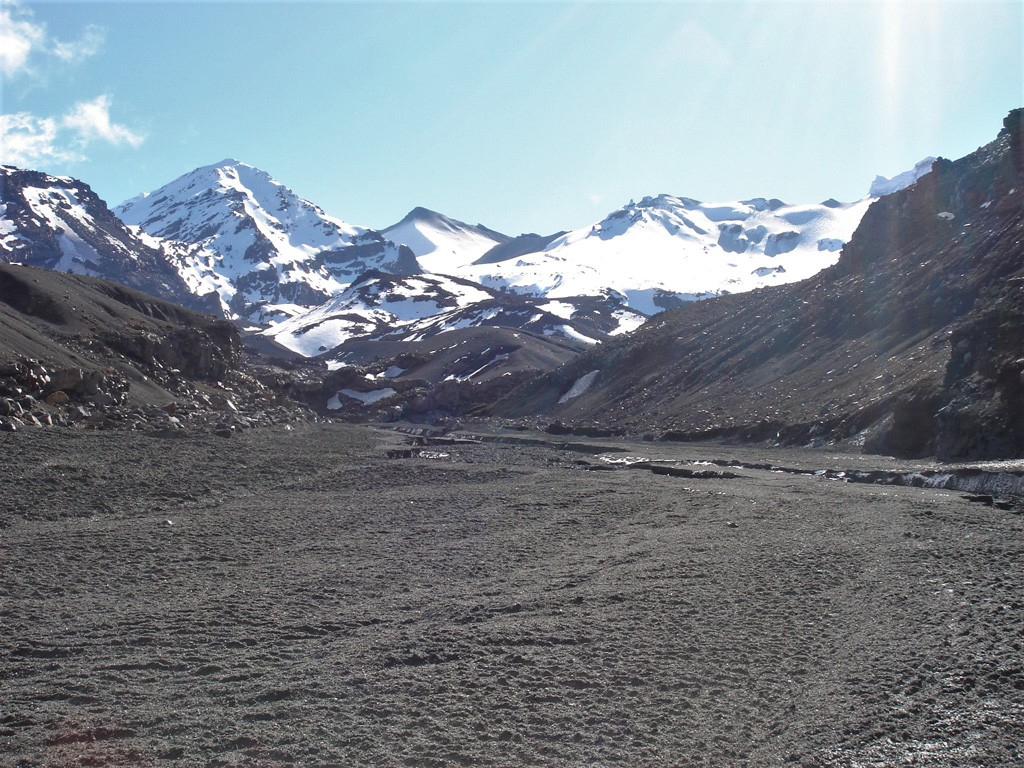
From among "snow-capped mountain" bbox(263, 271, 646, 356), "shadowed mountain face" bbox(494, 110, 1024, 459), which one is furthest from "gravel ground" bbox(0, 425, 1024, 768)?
"snow-capped mountain" bbox(263, 271, 646, 356)

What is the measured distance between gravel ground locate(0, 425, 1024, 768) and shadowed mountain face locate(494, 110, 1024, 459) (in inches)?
444

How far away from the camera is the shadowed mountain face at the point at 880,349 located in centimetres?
2778

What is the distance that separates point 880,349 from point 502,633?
37.3m

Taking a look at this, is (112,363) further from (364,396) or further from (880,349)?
(364,396)

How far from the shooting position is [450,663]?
28.5 ft

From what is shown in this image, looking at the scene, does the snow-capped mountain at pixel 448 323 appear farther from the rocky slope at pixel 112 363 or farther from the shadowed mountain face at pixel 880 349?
the rocky slope at pixel 112 363

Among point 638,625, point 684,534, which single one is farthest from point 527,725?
point 684,534

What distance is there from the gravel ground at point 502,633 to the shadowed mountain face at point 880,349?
37.0 ft

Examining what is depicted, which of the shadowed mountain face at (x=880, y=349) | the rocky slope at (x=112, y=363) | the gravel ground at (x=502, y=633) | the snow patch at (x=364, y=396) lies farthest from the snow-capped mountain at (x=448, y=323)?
the gravel ground at (x=502, y=633)

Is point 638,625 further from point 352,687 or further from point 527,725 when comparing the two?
point 352,687

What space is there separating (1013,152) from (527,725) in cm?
5178

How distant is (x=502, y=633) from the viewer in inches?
380

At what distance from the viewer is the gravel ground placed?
6840mm

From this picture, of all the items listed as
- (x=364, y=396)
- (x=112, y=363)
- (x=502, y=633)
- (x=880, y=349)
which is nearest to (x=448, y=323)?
(x=364, y=396)
